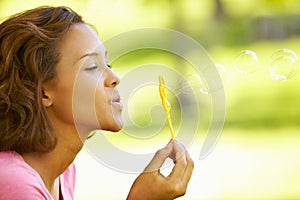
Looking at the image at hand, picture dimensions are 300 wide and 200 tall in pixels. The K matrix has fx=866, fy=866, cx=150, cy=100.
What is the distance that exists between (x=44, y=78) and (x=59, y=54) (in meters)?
0.06

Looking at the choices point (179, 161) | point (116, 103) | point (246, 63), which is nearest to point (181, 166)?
point (179, 161)

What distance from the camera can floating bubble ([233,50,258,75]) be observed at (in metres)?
2.37

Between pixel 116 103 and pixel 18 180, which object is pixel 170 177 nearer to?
pixel 116 103

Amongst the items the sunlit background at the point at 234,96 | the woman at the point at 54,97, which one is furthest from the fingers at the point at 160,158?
the sunlit background at the point at 234,96

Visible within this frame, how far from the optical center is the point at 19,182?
1.58 meters

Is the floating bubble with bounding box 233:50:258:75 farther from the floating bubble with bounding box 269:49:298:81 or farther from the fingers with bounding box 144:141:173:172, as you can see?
the fingers with bounding box 144:141:173:172

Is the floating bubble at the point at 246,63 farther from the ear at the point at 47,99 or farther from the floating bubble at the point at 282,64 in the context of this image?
the ear at the point at 47,99

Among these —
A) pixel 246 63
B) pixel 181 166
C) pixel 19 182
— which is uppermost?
pixel 246 63

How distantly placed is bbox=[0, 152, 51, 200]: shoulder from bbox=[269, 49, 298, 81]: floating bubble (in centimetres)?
103

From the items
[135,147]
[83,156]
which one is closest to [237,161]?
[135,147]

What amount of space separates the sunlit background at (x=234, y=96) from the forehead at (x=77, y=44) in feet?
8.86

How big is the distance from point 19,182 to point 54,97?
0.19m

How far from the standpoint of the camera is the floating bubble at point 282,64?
245cm

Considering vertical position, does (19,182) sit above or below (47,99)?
below
